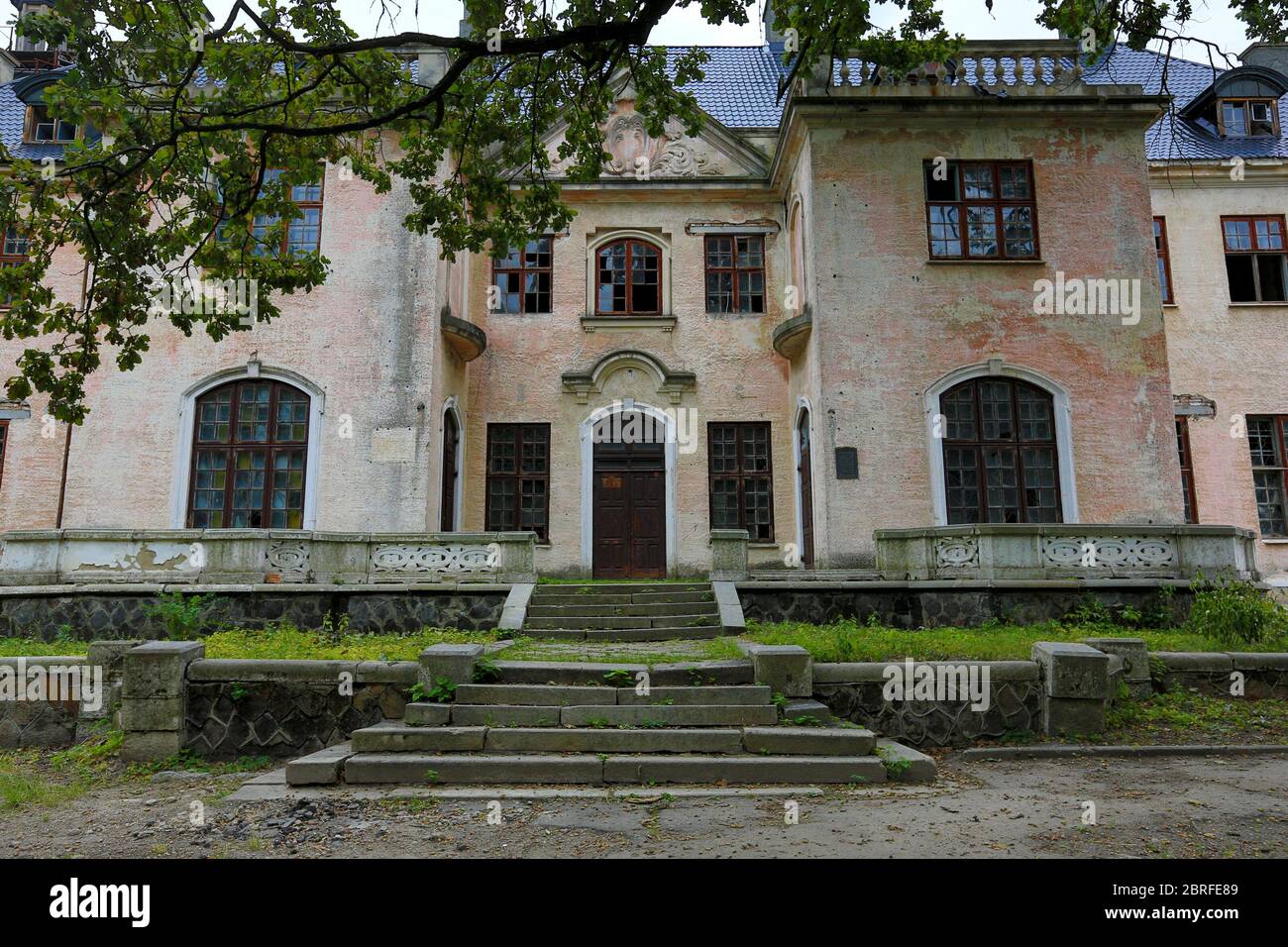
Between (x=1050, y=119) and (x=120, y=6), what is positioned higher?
(x=1050, y=119)

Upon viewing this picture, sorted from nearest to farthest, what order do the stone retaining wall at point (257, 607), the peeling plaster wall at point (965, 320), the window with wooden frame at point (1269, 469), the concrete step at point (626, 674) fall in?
the concrete step at point (626, 674) < the stone retaining wall at point (257, 607) < the peeling plaster wall at point (965, 320) < the window with wooden frame at point (1269, 469)

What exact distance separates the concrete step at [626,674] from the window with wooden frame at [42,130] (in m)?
17.2

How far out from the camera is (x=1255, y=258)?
1838 centimetres

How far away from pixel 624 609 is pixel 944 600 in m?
4.69

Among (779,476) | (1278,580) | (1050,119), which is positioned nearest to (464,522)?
(779,476)

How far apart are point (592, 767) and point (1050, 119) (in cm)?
1476

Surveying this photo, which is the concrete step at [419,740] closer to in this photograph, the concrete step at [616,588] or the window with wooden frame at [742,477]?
the concrete step at [616,588]

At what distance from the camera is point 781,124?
16641 millimetres

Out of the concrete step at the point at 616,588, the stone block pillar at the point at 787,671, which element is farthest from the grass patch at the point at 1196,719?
the concrete step at the point at 616,588

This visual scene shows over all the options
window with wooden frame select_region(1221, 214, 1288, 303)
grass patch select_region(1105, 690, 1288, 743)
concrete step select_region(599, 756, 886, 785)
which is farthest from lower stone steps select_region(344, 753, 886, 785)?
window with wooden frame select_region(1221, 214, 1288, 303)

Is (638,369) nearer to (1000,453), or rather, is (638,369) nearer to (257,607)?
(1000,453)

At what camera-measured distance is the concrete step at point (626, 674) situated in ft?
26.4

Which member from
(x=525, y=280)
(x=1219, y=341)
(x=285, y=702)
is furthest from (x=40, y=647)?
(x=1219, y=341)

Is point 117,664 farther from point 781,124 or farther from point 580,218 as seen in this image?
point 781,124
